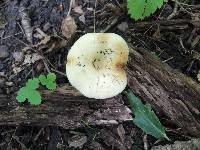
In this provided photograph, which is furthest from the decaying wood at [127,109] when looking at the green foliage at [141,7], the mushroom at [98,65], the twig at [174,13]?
the twig at [174,13]

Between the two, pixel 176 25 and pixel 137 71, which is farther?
pixel 176 25

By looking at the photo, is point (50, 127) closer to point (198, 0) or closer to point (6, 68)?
point (6, 68)

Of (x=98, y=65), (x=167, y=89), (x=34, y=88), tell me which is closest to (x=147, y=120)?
(x=167, y=89)

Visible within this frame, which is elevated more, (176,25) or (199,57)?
(176,25)

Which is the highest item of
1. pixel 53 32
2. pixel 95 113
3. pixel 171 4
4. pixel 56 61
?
pixel 171 4

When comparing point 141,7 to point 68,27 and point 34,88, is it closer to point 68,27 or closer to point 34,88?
point 68,27

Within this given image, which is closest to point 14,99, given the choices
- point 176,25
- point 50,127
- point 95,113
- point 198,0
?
point 50,127
